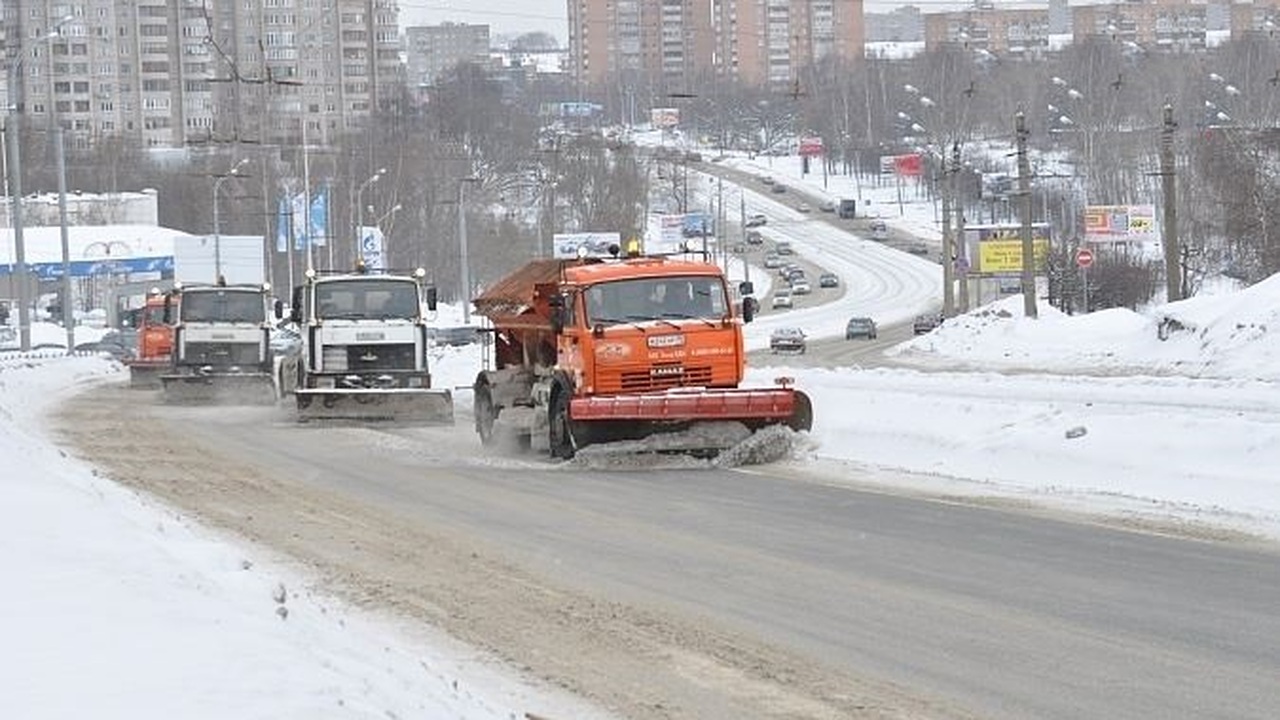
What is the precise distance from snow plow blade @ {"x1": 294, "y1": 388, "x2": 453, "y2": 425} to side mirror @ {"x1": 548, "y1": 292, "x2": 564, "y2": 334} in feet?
26.4

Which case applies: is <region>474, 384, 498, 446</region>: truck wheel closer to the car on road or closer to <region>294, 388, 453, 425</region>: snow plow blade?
<region>294, 388, 453, 425</region>: snow plow blade

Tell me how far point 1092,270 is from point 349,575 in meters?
84.3

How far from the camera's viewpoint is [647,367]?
23.5 metres

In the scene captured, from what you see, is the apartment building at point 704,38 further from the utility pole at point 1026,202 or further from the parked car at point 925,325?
the utility pole at point 1026,202

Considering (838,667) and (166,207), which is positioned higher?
(166,207)

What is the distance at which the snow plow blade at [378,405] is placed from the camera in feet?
107

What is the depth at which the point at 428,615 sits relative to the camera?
11.7 m

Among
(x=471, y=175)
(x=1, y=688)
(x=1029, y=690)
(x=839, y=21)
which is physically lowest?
(x=1029, y=690)

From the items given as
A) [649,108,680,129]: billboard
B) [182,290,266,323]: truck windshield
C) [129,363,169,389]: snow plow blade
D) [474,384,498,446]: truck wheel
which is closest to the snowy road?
[649,108,680,129]: billboard

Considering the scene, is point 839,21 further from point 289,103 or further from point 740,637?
point 740,637

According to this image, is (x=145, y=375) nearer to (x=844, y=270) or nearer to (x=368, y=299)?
(x=368, y=299)

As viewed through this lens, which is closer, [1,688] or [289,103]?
[1,688]

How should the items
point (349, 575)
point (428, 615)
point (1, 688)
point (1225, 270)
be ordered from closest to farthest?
point (1, 688), point (428, 615), point (349, 575), point (1225, 270)

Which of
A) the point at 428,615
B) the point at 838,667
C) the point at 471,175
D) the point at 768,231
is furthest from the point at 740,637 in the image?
the point at 768,231
